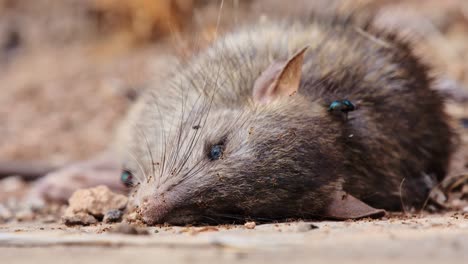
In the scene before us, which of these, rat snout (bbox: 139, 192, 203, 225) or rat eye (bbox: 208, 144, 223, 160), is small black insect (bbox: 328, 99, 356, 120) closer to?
rat eye (bbox: 208, 144, 223, 160)

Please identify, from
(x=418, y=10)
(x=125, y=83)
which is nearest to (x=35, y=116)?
(x=125, y=83)

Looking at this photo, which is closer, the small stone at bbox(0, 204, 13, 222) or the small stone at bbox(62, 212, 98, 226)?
the small stone at bbox(62, 212, 98, 226)

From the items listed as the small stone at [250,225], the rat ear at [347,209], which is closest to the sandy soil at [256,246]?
the small stone at [250,225]

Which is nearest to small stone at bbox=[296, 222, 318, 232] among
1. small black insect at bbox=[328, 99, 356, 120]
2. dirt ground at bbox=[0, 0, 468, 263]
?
dirt ground at bbox=[0, 0, 468, 263]

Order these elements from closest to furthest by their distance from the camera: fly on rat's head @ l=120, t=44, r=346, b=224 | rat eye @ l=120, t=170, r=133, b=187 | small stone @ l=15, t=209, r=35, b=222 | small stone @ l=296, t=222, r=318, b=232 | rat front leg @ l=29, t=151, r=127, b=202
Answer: small stone @ l=296, t=222, r=318, b=232 < fly on rat's head @ l=120, t=44, r=346, b=224 < rat eye @ l=120, t=170, r=133, b=187 < small stone @ l=15, t=209, r=35, b=222 < rat front leg @ l=29, t=151, r=127, b=202

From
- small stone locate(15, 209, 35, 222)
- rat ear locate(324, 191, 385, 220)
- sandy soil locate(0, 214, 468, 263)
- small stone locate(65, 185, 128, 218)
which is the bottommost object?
sandy soil locate(0, 214, 468, 263)

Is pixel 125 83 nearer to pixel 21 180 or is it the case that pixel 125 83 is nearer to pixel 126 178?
pixel 21 180

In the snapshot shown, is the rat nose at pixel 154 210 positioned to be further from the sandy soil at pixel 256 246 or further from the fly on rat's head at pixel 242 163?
the sandy soil at pixel 256 246

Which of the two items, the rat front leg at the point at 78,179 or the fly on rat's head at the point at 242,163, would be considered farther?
the rat front leg at the point at 78,179

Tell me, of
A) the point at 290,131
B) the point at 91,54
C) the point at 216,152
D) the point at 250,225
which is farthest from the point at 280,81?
the point at 91,54
